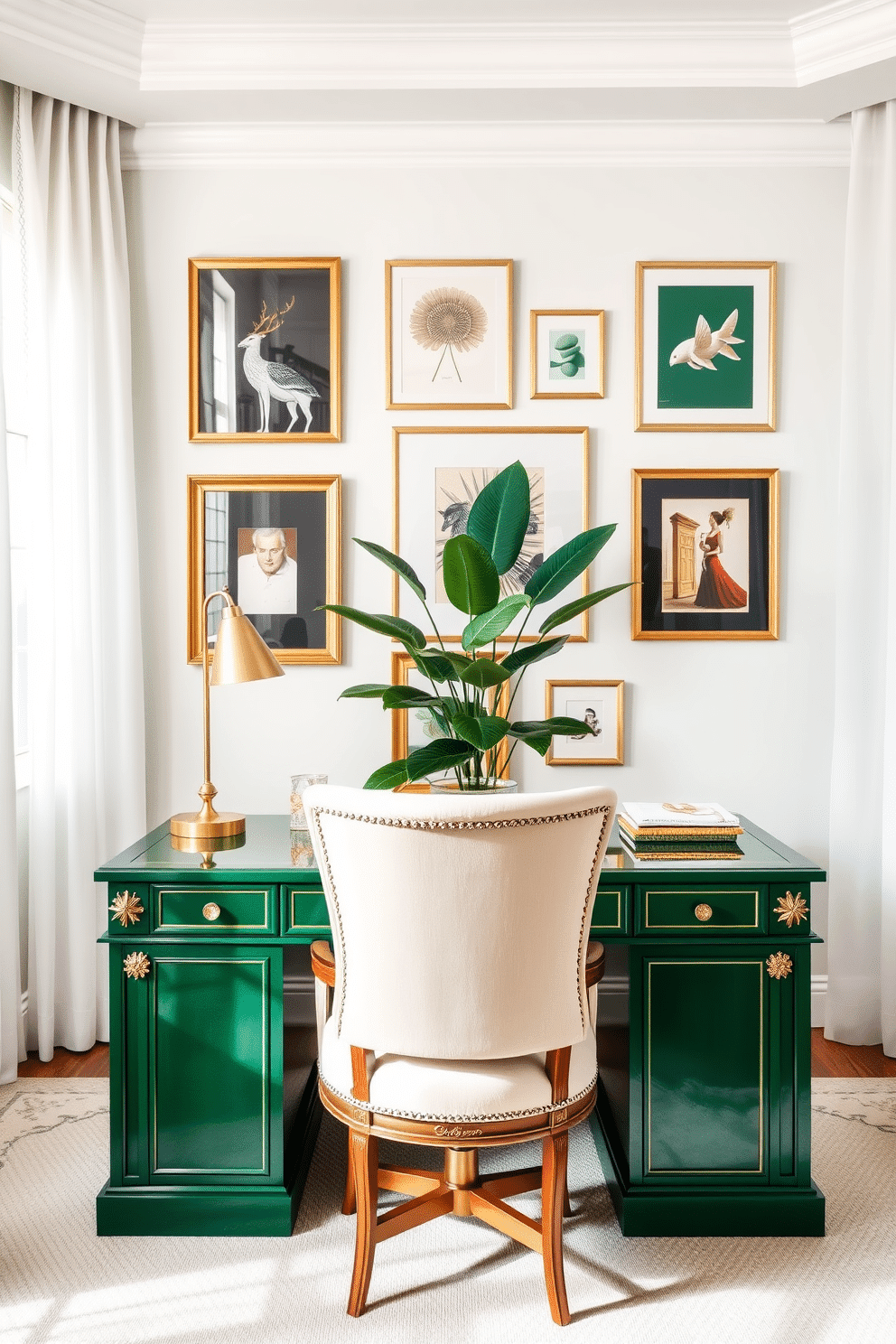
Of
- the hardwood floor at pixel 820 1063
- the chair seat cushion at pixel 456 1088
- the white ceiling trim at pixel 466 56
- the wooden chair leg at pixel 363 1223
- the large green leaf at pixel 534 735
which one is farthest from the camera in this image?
the hardwood floor at pixel 820 1063

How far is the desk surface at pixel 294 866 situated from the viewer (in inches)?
78.2

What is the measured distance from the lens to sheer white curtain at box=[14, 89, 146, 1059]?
2.77m

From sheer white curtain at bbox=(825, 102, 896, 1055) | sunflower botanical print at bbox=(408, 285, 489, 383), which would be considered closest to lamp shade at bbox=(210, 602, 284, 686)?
sunflower botanical print at bbox=(408, 285, 489, 383)

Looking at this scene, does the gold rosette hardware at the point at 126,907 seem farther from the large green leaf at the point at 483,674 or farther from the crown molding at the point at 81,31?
the crown molding at the point at 81,31

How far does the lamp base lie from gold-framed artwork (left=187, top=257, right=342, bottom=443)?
1297 millimetres

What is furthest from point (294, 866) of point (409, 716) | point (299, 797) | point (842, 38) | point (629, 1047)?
point (842, 38)

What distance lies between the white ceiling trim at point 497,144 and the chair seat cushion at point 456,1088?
8.55 feet

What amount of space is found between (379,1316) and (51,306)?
272 cm

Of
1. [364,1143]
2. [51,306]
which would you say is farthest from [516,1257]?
[51,306]

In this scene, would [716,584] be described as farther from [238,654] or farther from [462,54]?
[462,54]

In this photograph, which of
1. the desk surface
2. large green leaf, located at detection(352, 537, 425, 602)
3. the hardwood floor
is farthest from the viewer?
the hardwood floor

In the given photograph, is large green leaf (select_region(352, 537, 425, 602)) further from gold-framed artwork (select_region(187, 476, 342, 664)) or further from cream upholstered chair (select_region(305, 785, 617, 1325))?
cream upholstered chair (select_region(305, 785, 617, 1325))

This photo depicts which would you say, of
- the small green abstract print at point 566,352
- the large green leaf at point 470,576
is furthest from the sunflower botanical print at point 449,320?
the large green leaf at point 470,576

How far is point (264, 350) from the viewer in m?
2.95
